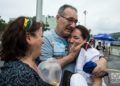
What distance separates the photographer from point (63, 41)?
13.0 ft

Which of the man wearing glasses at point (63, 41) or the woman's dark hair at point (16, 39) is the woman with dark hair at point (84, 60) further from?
the woman's dark hair at point (16, 39)

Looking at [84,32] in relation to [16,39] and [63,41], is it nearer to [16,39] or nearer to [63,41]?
[63,41]

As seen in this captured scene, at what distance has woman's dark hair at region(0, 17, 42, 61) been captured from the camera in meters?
2.94

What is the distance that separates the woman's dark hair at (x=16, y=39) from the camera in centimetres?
294

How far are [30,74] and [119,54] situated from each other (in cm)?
4224

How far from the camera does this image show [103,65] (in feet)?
11.4

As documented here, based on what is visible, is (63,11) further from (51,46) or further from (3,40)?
(3,40)

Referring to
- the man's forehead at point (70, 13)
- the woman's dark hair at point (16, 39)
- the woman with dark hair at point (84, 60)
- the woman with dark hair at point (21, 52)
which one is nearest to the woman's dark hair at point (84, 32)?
the woman with dark hair at point (84, 60)

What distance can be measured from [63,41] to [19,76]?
125 centimetres

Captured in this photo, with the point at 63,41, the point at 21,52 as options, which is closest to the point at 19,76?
the point at 21,52

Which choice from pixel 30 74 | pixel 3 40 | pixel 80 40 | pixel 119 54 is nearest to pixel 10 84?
pixel 30 74

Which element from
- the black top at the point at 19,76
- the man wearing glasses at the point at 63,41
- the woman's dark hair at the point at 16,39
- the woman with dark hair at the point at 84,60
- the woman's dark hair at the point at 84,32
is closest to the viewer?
the black top at the point at 19,76

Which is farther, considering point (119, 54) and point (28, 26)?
point (119, 54)

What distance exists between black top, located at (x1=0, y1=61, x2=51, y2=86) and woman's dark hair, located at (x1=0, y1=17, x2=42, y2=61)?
11 cm
